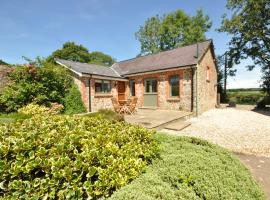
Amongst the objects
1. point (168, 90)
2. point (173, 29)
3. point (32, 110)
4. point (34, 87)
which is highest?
point (173, 29)

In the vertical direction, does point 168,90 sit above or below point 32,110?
above

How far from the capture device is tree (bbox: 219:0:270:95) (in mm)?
19109

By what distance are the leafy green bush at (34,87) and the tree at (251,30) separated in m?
20.5

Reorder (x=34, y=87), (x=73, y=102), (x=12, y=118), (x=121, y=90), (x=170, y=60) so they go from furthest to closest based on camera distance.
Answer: (x=121, y=90), (x=170, y=60), (x=73, y=102), (x=34, y=87), (x=12, y=118)

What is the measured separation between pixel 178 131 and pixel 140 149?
593cm

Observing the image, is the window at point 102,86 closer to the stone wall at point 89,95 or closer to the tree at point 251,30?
the stone wall at point 89,95

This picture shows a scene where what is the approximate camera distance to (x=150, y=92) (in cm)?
1553

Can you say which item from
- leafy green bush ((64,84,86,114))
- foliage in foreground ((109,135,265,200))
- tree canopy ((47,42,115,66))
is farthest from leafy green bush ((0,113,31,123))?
tree canopy ((47,42,115,66))

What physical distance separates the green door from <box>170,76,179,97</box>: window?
1.57 m

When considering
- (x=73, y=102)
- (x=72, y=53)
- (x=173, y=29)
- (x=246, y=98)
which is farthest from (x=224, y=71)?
(x=72, y=53)

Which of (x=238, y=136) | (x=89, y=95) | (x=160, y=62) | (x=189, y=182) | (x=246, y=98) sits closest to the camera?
(x=189, y=182)

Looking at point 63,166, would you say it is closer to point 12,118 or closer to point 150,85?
point 12,118

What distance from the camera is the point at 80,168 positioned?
2121mm

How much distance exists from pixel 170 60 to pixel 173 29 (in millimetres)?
21848
